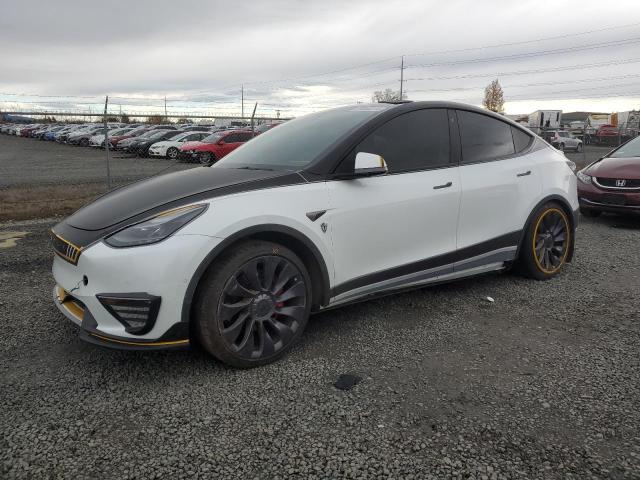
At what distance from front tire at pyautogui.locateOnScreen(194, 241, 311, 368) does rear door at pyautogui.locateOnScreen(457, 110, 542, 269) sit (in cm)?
153

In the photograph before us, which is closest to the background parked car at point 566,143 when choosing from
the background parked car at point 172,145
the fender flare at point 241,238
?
the background parked car at point 172,145

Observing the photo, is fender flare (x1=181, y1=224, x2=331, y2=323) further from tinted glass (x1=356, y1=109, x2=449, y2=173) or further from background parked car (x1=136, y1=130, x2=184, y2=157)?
background parked car (x1=136, y1=130, x2=184, y2=157)

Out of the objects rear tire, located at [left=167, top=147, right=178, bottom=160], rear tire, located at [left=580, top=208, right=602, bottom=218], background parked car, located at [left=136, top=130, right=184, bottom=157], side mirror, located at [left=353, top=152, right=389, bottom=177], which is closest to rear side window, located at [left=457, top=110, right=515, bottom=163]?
side mirror, located at [left=353, top=152, right=389, bottom=177]

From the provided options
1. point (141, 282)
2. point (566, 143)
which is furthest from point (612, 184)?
point (566, 143)

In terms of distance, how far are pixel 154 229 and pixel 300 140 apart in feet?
4.86

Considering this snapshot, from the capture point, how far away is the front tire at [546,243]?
14.9 feet

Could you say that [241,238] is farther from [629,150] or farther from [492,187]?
[629,150]

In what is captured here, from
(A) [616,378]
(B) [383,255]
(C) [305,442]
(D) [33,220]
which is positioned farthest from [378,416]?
(D) [33,220]

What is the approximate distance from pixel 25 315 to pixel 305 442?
8.78ft

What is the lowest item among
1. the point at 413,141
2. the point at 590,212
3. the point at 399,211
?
the point at 590,212

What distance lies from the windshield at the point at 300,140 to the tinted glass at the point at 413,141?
6.9 inches

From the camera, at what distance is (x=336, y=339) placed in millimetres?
3525

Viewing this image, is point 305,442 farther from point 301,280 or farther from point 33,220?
point 33,220

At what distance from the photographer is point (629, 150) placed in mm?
8312
